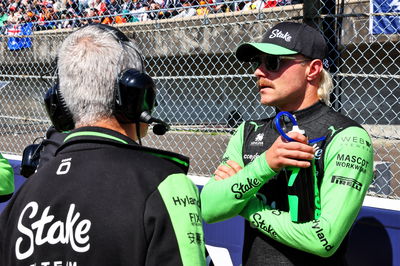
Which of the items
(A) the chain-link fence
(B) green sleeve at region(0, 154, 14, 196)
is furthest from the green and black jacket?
(A) the chain-link fence

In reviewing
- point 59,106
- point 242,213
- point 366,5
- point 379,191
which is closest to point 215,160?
point 366,5

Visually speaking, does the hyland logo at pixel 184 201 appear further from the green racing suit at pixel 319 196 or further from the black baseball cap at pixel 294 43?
the black baseball cap at pixel 294 43

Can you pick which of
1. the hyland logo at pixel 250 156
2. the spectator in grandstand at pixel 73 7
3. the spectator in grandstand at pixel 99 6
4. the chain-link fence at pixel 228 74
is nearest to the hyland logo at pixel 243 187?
the hyland logo at pixel 250 156

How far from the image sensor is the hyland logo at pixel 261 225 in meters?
1.95

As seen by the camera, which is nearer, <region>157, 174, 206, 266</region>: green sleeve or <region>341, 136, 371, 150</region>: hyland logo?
<region>157, 174, 206, 266</region>: green sleeve

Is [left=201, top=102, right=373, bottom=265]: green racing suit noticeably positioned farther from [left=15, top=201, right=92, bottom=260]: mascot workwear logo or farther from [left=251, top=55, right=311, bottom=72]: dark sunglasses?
[left=15, top=201, right=92, bottom=260]: mascot workwear logo

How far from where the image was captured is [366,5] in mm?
8938

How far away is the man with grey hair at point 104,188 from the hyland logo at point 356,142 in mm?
825

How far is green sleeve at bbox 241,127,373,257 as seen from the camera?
1857 millimetres

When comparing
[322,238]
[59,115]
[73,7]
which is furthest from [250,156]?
[73,7]

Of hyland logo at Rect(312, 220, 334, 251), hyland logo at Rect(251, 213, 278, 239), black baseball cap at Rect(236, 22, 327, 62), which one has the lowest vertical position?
hyland logo at Rect(251, 213, 278, 239)

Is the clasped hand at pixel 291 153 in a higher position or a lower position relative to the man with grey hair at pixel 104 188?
lower

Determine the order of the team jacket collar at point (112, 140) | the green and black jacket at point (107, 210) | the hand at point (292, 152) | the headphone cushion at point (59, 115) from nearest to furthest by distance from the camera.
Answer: the green and black jacket at point (107, 210)
the team jacket collar at point (112, 140)
the headphone cushion at point (59, 115)
the hand at point (292, 152)

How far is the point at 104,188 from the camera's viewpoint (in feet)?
4.19
